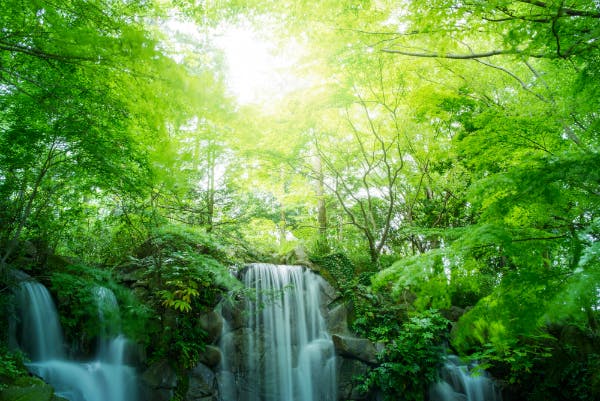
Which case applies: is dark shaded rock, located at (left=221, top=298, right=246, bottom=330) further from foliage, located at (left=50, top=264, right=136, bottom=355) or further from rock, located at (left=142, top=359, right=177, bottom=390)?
foliage, located at (left=50, top=264, right=136, bottom=355)

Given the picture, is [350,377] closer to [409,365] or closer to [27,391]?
[409,365]

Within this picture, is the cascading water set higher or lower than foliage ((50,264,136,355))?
lower

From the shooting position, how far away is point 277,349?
771cm

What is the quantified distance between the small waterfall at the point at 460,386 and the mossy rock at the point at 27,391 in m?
6.99

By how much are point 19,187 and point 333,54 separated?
4.90 m

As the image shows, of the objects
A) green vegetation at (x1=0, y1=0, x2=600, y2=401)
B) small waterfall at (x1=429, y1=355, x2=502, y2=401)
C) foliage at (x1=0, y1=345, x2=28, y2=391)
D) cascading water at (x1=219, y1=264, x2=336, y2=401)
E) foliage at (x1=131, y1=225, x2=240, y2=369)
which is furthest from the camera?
small waterfall at (x1=429, y1=355, x2=502, y2=401)

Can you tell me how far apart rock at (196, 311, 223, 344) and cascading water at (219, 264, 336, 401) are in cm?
37

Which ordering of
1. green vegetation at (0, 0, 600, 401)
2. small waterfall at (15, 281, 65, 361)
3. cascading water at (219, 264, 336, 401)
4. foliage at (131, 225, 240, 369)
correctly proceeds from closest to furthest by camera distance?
green vegetation at (0, 0, 600, 401), small waterfall at (15, 281, 65, 361), foliage at (131, 225, 240, 369), cascading water at (219, 264, 336, 401)

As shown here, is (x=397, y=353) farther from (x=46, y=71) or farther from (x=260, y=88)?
(x=46, y=71)

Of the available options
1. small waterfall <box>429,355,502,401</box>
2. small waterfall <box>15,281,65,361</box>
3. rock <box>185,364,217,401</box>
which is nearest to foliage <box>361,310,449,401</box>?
small waterfall <box>429,355,502,401</box>

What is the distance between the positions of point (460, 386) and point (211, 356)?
5656 millimetres

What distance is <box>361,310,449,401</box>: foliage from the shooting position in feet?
22.8

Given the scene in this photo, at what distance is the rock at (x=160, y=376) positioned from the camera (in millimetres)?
5941

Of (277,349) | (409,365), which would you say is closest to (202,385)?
(277,349)
